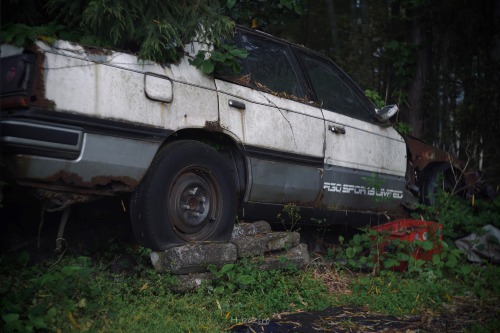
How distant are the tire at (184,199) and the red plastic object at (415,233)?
77.6 inches

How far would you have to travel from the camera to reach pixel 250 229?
203 inches

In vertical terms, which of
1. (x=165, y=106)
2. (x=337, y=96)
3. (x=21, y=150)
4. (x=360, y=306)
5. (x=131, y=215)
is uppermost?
(x=337, y=96)

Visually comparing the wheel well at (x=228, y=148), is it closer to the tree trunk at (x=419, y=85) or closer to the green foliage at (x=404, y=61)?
the tree trunk at (x=419, y=85)

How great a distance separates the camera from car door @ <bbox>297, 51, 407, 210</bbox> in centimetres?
586

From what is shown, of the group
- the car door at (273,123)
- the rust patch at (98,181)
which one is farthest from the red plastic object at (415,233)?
the rust patch at (98,181)

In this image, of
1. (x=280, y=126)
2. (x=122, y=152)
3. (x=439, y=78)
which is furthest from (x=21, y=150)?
(x=439, y=78)

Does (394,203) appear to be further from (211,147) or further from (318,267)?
(211,147)

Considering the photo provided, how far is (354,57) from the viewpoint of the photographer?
11797 millimetres

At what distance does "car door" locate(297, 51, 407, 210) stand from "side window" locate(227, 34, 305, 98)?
0.82 feet

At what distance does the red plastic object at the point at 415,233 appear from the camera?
603 centimetres

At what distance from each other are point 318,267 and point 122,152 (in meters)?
2.29

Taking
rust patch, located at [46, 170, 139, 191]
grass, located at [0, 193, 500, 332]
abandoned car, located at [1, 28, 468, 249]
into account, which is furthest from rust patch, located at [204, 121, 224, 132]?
grass, located at [0, 193, 500, 332]

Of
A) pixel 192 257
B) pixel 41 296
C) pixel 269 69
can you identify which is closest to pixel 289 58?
pixel 269 69

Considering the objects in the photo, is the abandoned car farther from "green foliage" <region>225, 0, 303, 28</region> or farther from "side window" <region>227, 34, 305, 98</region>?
"green foliage" <region>225, 0, 303, 28</region>
